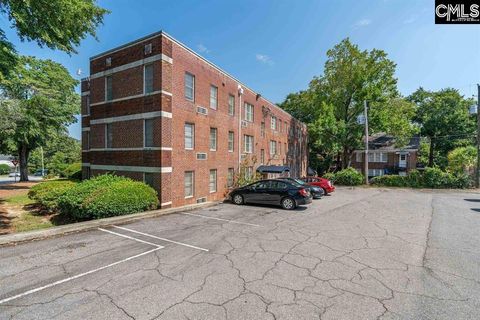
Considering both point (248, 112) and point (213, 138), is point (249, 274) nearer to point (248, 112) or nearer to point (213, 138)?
point (213, 138)

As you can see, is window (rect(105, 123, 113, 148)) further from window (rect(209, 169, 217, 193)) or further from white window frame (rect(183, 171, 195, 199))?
window (rect(209, 169, 217, 193))

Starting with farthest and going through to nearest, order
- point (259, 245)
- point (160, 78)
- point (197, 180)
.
Result: point (197, 180) < point (160, 78) < point (259, 245)

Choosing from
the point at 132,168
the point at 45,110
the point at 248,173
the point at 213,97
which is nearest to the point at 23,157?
the point at 45,110

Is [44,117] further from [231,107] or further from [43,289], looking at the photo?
[43,289]

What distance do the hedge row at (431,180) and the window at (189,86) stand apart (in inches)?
954

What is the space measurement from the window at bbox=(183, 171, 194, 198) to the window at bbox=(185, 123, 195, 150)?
1569 millimetres

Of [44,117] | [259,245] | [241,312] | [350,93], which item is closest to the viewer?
[241,312]

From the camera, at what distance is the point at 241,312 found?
3814 mm

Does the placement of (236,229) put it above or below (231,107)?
below

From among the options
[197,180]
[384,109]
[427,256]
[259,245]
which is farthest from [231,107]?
[384,109]

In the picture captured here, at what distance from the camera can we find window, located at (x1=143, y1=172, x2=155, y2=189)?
12.8 meters

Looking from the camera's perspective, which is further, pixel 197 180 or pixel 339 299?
pixel 197 180

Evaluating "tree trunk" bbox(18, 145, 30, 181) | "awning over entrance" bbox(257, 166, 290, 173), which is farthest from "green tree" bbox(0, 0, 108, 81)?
"tree trunk" bbox(18, 145, 30, 181)

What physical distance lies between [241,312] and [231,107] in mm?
16376
